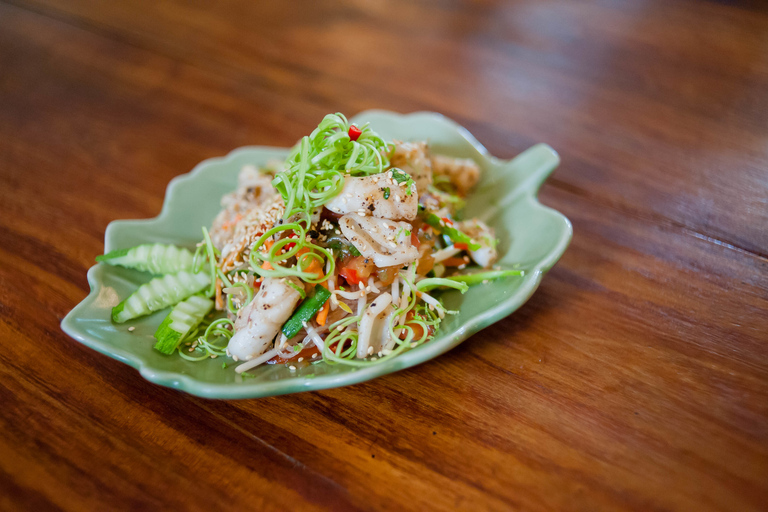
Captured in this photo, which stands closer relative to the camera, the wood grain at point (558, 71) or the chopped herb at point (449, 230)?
the chopped herb at point (449, 230)

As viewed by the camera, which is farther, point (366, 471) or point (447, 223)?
point (447, 223)

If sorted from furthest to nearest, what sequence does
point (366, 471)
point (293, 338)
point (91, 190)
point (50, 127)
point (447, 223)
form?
point (50, 127) < point (91, 190) < point (447, 223) < point (293, 338) < point (366, 471)

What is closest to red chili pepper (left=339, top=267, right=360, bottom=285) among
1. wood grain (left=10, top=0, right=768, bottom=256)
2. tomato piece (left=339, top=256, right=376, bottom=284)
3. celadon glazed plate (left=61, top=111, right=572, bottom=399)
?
tomato piece (left=339, top=256, right=376, bottom=284)

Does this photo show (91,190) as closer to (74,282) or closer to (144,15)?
(74,282)

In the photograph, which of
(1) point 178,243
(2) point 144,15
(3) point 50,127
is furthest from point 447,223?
(2) point 144,15

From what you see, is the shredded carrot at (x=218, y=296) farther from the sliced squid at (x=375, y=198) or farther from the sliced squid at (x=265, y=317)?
the sliced squid at (x=375, y=198)

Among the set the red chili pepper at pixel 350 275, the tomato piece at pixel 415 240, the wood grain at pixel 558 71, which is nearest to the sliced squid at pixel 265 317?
the red chili pepper at pixel 350 275
